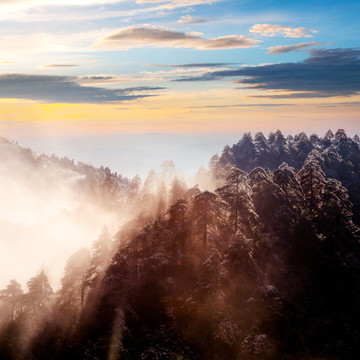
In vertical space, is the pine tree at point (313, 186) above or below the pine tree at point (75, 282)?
above

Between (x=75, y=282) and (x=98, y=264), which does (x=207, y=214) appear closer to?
(x=98, y=264)

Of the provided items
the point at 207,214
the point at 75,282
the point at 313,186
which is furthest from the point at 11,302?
the point at 313,186

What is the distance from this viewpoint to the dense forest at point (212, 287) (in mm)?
28719

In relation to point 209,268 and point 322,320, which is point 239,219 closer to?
point 209,268

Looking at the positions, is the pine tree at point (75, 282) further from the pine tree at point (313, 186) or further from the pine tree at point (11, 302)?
the pine tree at point (313, 186)

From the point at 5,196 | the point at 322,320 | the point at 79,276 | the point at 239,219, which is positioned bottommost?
the point at 5,196

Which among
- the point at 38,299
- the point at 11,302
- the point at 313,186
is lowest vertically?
the point at 38,299

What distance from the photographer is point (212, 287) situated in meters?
33.3

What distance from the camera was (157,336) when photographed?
30.2 metres

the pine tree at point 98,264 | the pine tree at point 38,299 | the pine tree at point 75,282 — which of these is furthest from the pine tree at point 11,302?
the pine tree at point 98,264

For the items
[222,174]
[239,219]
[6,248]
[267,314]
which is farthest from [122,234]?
[222,174]

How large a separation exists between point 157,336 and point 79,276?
10.4 metres

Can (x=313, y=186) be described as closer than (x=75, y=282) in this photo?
No

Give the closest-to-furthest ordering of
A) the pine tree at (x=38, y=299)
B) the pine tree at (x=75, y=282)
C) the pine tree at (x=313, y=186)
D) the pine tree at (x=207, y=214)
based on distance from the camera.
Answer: the pine tree at (x=38, y=299) → the pine tree at (x=75, y=282) → the pine tree at (x=207, y=214) → the pine tree at (x=313, y=186)
